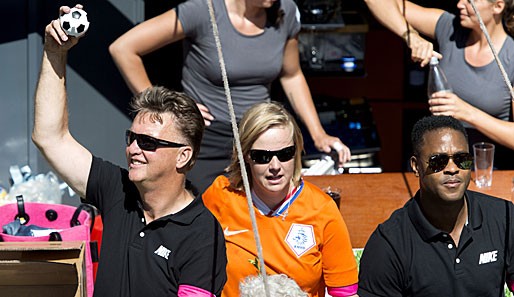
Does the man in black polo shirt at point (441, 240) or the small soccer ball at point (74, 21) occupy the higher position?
the small soccer ball at point (74, 21)

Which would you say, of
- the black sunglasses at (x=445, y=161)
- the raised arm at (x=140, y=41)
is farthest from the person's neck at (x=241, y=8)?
the black sunglasses at (x=445, y=161)

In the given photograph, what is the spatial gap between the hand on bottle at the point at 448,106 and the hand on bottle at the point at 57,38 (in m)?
1.61

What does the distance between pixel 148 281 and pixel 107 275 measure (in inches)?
5.6

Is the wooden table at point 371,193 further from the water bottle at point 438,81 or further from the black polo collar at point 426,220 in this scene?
the black polo collar at point 426,220

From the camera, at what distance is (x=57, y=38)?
87.2 inches

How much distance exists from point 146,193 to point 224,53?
4.43 ft

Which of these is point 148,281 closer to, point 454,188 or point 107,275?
point 107,275

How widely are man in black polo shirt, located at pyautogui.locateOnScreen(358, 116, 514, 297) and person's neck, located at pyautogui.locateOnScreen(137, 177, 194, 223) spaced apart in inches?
23.9

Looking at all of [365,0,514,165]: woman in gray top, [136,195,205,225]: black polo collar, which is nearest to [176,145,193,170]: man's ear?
[136,195,205,225]: black polo collar

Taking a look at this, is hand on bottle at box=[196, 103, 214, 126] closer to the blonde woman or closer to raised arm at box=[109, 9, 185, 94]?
raised arm at box=[109, 9, 185, 94]

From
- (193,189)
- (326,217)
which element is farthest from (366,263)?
(193,189)

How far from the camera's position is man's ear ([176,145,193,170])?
92.5 inches

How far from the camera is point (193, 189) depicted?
8.36 feet

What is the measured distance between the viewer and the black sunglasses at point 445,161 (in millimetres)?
2295
